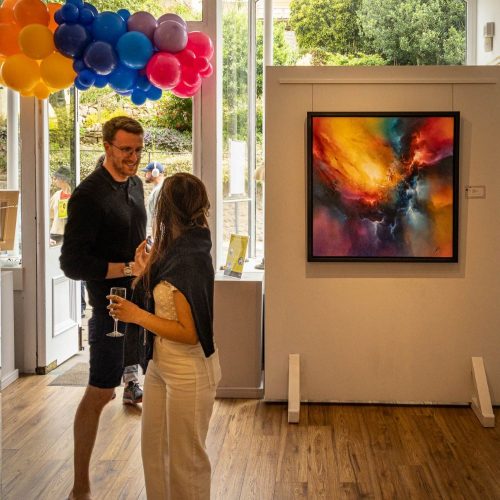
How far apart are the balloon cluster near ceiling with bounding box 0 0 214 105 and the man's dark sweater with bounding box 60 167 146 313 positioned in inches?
60.1

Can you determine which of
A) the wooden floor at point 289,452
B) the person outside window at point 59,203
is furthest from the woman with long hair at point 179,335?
the person outside window at point 59,203

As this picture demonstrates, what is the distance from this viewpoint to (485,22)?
19.2 feet

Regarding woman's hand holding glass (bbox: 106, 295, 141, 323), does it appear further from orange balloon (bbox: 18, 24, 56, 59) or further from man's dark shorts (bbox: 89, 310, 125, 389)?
orange balloon (bbox: 18, 24, 56, 59)

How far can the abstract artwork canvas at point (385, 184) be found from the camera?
486cm

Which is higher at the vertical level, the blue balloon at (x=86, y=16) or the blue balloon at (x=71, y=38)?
the blue balloon at (x=86, y=16)

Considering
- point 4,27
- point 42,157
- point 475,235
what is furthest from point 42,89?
point 475,235

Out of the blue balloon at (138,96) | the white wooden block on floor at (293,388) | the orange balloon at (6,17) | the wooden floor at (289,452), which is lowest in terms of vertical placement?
the wooden floor at (289,452)

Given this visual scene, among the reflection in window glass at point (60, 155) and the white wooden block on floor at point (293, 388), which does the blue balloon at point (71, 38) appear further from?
the white wooden block on floor at point (293, 388)

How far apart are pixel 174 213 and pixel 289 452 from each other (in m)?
1.98

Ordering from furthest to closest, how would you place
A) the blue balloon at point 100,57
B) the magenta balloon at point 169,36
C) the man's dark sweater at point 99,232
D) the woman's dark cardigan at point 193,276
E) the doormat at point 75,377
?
the doormat at point 75,377 → the magenta balloon at point 169,36 → the blue balloon at point 100,57 → the man's dark sweater at point 99,232 → the woman's dark cardigan at point 193,276

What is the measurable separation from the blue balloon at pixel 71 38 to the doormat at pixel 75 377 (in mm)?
2299

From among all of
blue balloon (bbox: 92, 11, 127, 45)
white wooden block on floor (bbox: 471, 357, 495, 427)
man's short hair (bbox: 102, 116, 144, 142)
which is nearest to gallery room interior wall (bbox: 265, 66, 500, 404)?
white wooden block on floor (bbox: 471, 357, 495, 427)

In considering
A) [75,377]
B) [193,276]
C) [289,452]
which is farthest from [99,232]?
[75,377]

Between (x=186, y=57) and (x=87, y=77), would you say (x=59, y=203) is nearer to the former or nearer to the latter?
(x=87, y=77)
